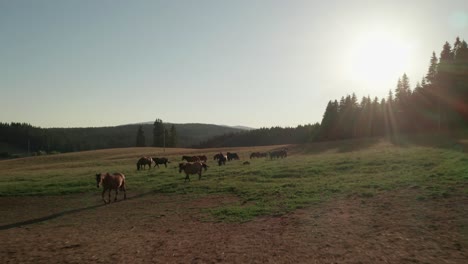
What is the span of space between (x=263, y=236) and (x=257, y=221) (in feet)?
7.13

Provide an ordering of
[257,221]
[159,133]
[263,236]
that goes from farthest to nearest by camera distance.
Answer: [159,133]
[257,221]
[263,236]

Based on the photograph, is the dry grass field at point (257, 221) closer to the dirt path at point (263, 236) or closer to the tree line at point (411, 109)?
the dirt path at point (263, 236)

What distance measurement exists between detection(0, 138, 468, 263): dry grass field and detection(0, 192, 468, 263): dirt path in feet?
0.13

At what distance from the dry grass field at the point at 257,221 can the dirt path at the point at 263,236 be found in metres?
0.04

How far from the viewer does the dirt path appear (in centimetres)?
1008

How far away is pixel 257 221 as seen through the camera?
14430 mm

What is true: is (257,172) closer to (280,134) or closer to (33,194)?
(33,194)

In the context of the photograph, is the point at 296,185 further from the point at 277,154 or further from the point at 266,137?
the point at 266,137

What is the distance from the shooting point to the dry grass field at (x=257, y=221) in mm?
10461

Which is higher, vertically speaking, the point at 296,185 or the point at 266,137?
the point at 266,137

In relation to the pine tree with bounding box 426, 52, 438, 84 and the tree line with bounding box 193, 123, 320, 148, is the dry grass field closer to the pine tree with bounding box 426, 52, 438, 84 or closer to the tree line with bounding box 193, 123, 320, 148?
the pine tree with bounding box 426, 52, 438, 84

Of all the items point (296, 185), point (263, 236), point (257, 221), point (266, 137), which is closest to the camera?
point (263, 236)

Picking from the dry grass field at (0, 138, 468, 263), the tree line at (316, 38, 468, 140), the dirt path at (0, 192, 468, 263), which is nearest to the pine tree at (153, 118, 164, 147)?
the tree line at (316, 38, 468, 140)

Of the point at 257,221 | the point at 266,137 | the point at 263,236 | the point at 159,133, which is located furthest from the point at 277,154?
the point at 266,137
